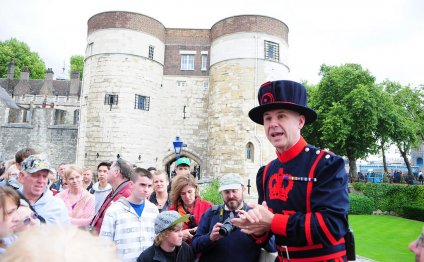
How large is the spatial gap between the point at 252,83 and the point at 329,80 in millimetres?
9304

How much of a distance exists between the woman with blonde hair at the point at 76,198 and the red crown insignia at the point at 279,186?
11.7 ft

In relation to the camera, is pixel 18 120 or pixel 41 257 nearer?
pixel 41 257

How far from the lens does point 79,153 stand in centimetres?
2334

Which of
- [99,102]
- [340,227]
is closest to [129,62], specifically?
[99,102]

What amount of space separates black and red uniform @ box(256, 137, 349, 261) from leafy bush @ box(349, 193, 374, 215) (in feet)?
64.1

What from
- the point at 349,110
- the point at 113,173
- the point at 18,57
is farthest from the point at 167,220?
the point at 18,57

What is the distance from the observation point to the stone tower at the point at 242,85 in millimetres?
22672

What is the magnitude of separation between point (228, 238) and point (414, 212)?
1924 cm

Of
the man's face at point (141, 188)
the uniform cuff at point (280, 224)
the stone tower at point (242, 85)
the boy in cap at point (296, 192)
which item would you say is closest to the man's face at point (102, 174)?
the man's face at point (141, 188)

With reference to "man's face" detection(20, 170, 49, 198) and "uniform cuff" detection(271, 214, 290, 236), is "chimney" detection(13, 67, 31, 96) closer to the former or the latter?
"man's face" detection(20, 170, 49, 198)

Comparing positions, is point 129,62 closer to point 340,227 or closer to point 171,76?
point 171,76

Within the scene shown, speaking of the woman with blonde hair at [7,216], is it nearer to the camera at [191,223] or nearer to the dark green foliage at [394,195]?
the camera at [191,223]

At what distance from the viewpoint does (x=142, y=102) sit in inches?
932

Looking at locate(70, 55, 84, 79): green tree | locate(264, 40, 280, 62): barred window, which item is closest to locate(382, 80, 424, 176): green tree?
locate(264, 40, 280, 62): barred window
